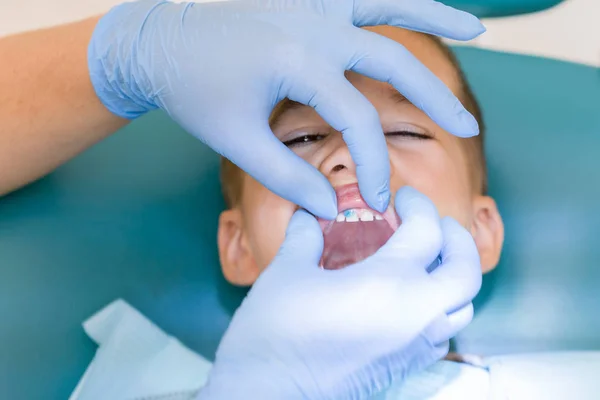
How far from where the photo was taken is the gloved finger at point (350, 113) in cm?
84

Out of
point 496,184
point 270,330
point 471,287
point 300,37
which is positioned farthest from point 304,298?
point 496,184

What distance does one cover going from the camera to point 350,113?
835 mm

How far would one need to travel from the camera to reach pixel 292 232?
87cm

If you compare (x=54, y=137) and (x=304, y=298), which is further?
(x=54, y=137)

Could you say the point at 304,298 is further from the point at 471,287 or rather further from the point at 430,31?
the point at 430,31

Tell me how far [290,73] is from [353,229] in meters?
0.29

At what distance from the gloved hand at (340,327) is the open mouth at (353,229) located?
5.4 inches

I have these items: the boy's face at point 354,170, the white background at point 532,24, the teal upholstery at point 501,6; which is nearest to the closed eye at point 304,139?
the boy's face at point 354,170

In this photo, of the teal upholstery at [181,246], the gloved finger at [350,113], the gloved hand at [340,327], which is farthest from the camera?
the teal upholstery at [181,246]

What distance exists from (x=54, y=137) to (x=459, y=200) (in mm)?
723

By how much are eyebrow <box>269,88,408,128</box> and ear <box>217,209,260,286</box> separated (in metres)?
0.20

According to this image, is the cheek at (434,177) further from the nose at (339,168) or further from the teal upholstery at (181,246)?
the teal upholstery at (181,246)

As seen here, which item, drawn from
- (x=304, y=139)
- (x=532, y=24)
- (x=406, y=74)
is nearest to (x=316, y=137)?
(x=304, y=139)

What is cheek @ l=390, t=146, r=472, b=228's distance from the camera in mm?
1000
